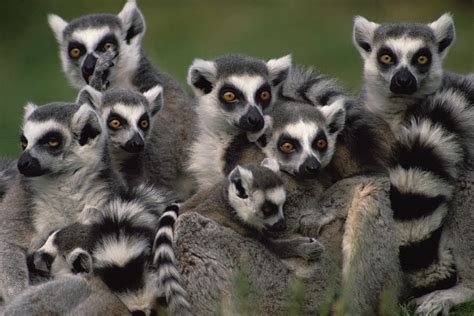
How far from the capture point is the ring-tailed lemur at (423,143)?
262 inches

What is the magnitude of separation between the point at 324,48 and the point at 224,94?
33.7 ft

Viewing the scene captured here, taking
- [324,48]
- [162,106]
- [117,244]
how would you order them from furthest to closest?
1. [324,48]
2. [162,106]
3. [117,244]

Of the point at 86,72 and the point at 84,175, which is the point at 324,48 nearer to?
the point at 86,72

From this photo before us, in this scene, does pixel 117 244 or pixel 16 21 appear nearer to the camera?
pixel 117 244

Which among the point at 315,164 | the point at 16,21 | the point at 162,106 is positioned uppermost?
the point at 315,164

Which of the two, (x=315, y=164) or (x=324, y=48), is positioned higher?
(x=315, y=164)

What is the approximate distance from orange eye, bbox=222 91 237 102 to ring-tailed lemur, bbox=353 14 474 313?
0.87 metres

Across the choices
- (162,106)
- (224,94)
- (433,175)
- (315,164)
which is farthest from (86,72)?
(433,175)

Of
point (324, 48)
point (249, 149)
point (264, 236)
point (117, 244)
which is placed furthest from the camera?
point (324, 48)

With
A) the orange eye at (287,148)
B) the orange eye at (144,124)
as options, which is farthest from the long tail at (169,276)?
the orange eye at (144,124)

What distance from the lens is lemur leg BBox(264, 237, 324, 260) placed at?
6.42 metres

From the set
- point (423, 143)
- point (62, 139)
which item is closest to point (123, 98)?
point (62, 139)

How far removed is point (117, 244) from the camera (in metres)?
6.12

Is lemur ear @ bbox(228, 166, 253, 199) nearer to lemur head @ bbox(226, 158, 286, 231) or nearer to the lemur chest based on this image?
lemur head @ bbox(226, 158, 286, 231)
